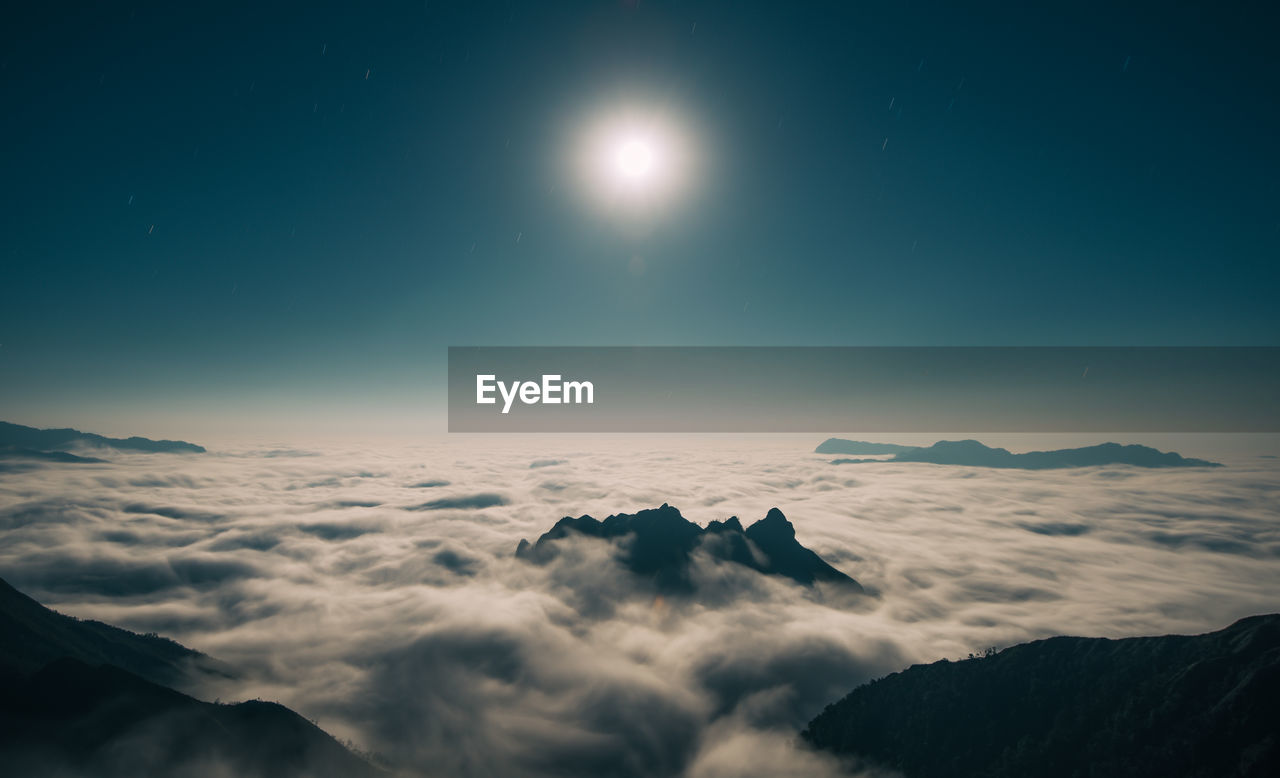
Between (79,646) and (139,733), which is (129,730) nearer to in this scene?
(139,733)

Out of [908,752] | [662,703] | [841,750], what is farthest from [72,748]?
[908,752]

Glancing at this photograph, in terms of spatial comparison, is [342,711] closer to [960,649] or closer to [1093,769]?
[1093,769]

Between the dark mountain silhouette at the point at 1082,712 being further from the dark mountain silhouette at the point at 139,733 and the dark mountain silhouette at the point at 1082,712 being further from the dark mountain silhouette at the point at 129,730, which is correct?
the dark mountain silhouette at the point at 129,730

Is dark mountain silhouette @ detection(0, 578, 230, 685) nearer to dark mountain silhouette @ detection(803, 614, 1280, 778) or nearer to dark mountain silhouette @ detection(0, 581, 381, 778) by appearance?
dark mountain silhouette @ detection(0, 581, 381, 778)

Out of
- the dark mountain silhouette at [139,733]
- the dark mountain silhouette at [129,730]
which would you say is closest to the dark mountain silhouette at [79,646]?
the dark mountain silhouette at [129,730]

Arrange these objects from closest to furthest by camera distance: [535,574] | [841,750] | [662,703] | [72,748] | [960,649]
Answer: [72,748], [841,750], [662,703], [960,649], [535,574]

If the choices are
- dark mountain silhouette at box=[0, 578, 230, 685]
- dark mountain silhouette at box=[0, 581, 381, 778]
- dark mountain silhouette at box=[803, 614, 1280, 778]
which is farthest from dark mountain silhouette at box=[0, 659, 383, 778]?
dark mountain silhouette at box=[803, 614, 1280, 778]
